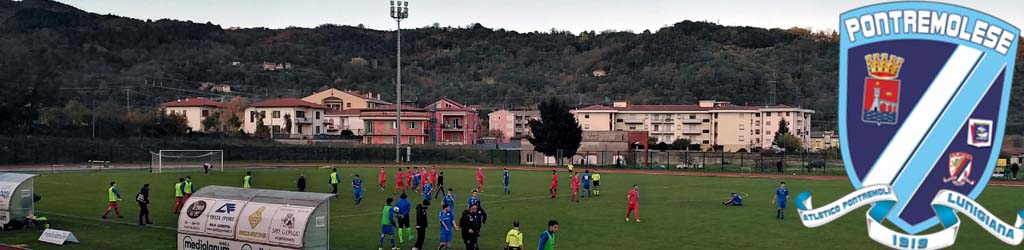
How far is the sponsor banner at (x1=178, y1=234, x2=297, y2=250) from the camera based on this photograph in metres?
17.2

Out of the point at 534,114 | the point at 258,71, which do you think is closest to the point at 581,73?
the point at 534,114

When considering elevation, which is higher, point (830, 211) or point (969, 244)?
point (830, 211)

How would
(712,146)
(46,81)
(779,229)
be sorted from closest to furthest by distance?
(779,229), (46,81), (712,146)

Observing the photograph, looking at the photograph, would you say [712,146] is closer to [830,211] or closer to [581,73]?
[581,73]

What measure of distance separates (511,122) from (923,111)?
5294 inches

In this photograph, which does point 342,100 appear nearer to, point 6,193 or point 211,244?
point 6,193

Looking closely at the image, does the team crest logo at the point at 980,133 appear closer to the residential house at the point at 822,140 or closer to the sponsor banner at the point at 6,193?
the sponsor banner at the point at 6,193

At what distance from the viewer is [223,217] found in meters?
17.7

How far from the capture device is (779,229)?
2555 centimetres

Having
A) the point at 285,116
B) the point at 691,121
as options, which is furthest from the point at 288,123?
the point at 691,121

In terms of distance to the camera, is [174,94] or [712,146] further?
[174,94]

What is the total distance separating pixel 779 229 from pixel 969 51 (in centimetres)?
1522

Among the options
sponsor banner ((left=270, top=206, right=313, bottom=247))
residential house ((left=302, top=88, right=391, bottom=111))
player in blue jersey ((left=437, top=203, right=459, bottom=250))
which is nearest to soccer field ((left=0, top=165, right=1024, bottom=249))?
player in blue jersey ((left=437, top=203, right=459, bottom=250))

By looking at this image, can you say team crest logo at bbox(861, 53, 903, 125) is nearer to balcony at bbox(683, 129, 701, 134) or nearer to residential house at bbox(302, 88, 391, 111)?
balcony at bbox(683, 129, 701, 134)
